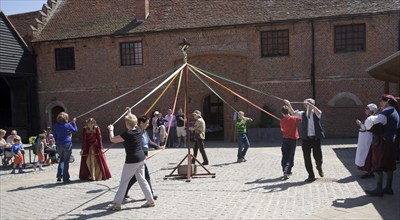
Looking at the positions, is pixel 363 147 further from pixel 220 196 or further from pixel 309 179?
pixel 220 196

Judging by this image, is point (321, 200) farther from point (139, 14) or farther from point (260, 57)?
point (139, 14)

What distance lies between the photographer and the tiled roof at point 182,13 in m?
Result: 20.5

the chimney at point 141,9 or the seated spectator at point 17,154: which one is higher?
the chimney at point 141,9

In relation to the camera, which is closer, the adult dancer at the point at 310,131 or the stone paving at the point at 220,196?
the stone paving at the point at 220,196

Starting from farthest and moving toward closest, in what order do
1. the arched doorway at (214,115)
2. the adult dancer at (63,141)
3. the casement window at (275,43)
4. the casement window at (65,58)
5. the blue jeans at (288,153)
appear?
the casement window at (65,58) < the arched doorway at (214,115) < the casement window at (275,43) < the adult dancer at (63,141) < the blue jeans at (288,153)

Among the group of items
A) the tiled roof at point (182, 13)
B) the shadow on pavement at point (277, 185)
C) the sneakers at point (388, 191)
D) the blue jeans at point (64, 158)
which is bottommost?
the shadow on pavement at point (277, 185)

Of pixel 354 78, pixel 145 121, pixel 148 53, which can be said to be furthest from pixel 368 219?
pixel 148 53

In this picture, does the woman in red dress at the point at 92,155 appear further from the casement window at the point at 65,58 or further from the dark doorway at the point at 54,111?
the dark doorway at the point at 54,111

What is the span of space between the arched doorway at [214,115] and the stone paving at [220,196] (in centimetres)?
1094

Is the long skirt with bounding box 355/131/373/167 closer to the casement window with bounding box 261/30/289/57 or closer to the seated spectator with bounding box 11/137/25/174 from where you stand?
the seated spectator with bounding box 11/137/25/174

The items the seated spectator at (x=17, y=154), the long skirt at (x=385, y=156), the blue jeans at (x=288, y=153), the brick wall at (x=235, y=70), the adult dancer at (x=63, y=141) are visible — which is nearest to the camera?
the long skirt at (x=385, y=156)

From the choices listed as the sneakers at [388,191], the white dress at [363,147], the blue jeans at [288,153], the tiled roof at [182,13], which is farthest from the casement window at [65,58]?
the sneakers at [388,191]

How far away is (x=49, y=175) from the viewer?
11977 mm

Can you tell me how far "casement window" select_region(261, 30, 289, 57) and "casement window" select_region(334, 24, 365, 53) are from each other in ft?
8.26
